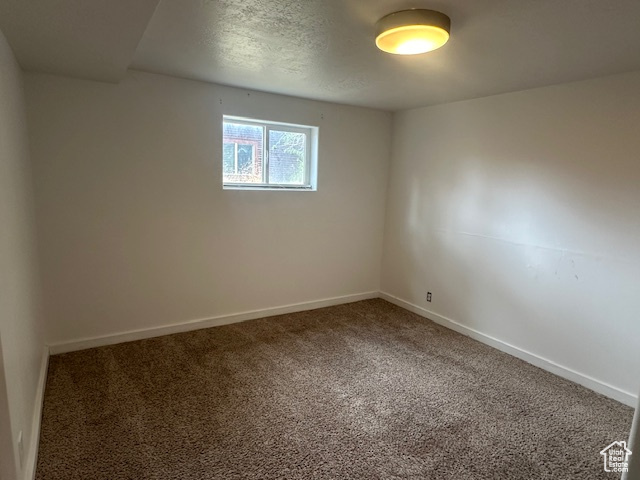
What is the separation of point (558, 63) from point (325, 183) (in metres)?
2.32

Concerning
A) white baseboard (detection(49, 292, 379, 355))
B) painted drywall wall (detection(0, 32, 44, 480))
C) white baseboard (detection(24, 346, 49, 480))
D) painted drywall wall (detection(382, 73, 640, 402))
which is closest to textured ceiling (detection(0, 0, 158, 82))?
painted drywall wall (detection(0, 32, 44, 480))

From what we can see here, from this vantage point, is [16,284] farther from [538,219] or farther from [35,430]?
[538,219]

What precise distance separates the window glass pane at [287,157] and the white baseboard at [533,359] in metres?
1.98

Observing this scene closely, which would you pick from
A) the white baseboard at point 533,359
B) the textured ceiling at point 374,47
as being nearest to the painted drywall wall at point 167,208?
the textured ceiling at point 374,47

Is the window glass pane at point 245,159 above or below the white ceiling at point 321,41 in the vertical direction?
below

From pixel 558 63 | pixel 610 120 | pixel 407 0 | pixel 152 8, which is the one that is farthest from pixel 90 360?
pixel 610 120

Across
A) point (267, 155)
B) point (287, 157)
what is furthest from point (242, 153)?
point (287, 157)

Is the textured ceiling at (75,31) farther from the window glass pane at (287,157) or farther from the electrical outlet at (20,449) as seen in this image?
the electrical outlet at (20,449)

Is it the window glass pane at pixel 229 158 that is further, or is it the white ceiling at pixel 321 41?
the window glass pane at pixel 229 158

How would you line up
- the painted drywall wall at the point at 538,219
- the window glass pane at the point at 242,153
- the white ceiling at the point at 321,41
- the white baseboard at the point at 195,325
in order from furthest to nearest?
1. the window glass pane at the point at 242,153
2. the white baseboard at the point at 195,325
3. the painted drywall wall at the point at 538,219
4. the white ceiling at the point at 321,41

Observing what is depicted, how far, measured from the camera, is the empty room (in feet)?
6.12

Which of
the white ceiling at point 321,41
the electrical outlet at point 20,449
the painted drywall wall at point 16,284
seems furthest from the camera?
the white ceiling at point 321,41

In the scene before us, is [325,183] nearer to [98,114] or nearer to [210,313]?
[210,313]

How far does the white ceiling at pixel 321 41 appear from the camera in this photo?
1.67 m
